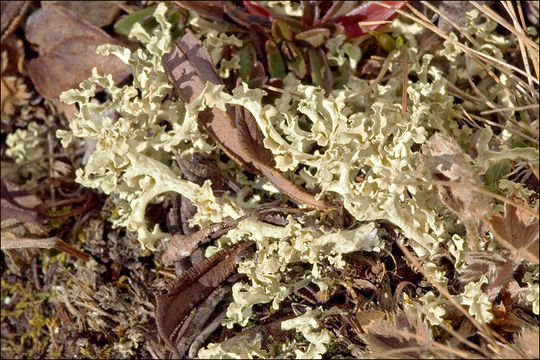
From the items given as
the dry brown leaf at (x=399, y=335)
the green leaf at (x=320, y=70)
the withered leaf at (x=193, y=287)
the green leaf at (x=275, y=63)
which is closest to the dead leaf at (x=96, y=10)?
the green leaf at (x=275, y=63)

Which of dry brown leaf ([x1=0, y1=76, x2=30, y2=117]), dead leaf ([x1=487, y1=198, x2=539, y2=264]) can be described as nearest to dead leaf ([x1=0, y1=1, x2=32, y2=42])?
dry brown leaf ([x1=0, y1=76, x2=30, y2=117])

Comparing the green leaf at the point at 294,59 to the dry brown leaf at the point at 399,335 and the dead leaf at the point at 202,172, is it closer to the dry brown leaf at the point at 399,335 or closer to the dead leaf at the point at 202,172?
the dead leaf at the point at 202,172

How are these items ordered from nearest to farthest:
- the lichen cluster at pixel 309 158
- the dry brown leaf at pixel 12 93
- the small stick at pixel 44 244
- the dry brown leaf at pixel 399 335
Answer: the dry brown leaf at pixel 399 335
the lichen cluster at pixel 309 158
the small stick at pixel 44 244
the dry brown leaf at pixel 12 93

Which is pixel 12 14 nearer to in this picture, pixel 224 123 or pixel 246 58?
pixel 246 58

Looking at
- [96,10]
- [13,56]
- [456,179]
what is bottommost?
[13,56]

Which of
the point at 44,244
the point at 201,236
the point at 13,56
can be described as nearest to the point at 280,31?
the point at 201,236

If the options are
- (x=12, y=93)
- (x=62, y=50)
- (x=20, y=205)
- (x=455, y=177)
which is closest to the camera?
(x=455, y=177)

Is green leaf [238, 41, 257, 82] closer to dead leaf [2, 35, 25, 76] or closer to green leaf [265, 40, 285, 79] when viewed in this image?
green leaf [265, 40, 285, 79]
